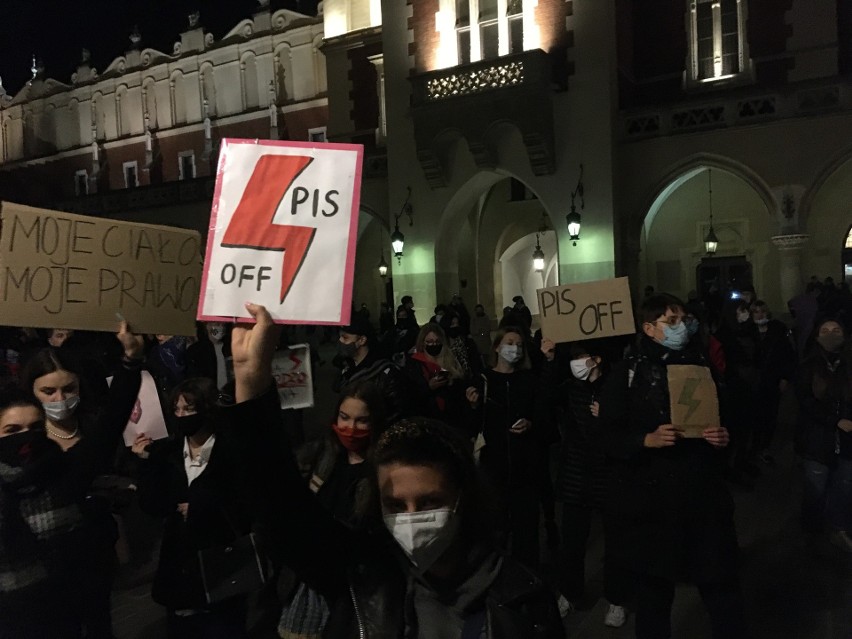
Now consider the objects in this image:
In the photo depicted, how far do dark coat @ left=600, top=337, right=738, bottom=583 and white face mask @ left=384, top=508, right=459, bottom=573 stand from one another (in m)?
1.96

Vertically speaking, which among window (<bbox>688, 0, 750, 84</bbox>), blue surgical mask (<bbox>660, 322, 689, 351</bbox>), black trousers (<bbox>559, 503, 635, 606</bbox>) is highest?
window (<bbox>688, 0, 750, 84</bbox>)

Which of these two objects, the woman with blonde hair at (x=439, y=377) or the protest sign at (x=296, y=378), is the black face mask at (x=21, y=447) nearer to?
the woman with blonde hair at (x=439, y=377)

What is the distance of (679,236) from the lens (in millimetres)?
17953

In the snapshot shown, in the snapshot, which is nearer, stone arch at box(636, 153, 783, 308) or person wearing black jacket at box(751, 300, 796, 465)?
person wearing black jacket at box(751, 300, 796, 465)

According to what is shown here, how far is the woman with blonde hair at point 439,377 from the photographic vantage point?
5.18 meters

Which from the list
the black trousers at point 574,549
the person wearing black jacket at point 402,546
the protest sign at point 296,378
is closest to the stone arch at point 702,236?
the protest sign at point 296,378

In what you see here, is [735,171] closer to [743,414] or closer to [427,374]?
[743,414]

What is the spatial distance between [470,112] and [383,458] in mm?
14214

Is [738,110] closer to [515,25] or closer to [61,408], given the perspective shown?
[515,25]

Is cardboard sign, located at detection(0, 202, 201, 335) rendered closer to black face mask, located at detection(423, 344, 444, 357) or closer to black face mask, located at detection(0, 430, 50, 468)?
black face mask, located at detection(0, 430, 50, 468)

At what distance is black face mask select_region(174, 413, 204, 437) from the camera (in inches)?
133

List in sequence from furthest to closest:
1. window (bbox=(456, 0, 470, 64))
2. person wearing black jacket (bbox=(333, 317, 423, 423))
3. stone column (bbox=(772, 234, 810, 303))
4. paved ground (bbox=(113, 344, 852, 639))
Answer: window (bbox=(456, 0, 470, 64)) → stone column (bbox=(772, 234, 810, 303)) → paved ground (bbox=(113, 344, 852, 639)) → person wearing black jacket (bbox=(333, 317, 423, 423))

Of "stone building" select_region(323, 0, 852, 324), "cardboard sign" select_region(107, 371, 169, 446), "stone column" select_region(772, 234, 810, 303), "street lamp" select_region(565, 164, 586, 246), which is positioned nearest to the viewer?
"cardboard sign" select_region(107, 371, 169, 446)

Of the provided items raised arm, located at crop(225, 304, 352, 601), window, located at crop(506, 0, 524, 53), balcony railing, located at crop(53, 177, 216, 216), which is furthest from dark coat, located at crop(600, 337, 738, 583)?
balcony railing, located at crop(53, 177, 216, 216)
